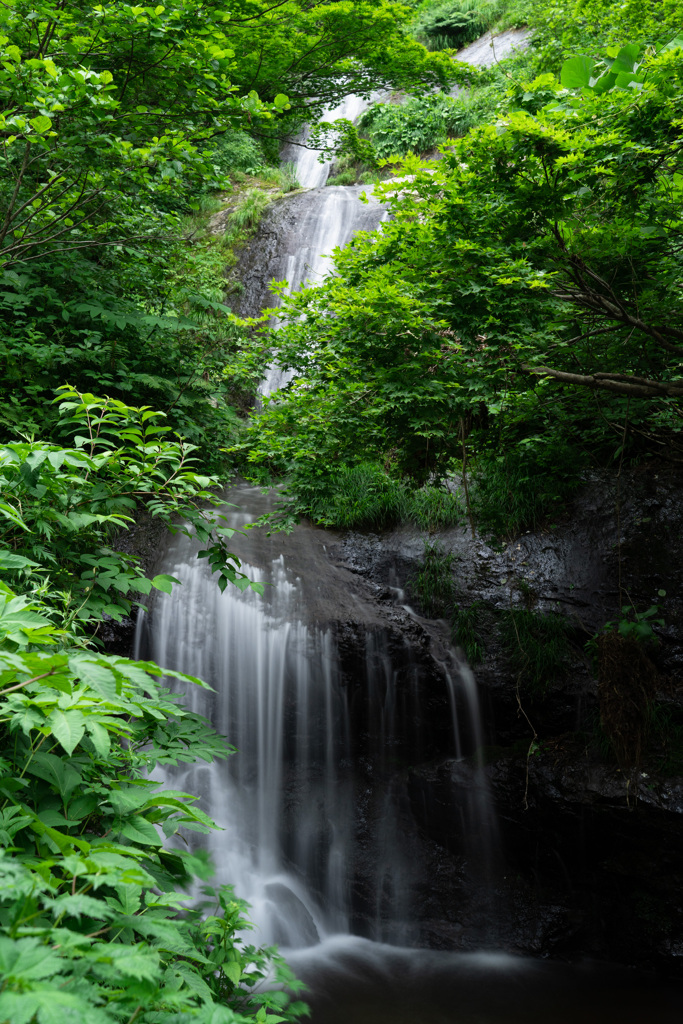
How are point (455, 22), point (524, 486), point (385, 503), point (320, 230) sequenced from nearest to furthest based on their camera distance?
point (524, 486) → point (385, 503) → point (320, 230) → point (455, 22)

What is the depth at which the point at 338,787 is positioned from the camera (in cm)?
547

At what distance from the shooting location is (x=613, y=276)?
13.7 feet

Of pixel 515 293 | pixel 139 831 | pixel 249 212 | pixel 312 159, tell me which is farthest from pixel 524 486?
pixel 312 159

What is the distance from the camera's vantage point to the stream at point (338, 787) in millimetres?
4480

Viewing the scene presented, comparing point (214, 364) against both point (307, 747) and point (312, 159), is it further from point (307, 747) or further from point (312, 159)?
point (312, 159)

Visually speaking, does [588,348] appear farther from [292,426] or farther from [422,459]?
[292,426]

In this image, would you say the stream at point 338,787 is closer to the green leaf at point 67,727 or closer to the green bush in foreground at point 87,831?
the green bush in foreground at point 87,831

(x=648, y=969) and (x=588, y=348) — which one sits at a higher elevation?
(x=588, y=348)

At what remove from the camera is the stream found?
14.7 feet

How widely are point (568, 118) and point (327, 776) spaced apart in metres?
4.98

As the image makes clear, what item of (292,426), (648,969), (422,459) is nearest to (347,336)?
(292,426)

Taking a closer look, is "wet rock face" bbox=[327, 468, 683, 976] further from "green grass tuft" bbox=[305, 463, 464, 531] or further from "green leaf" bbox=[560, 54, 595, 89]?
"green leaf" bbox=[560, 54, 595, 89]

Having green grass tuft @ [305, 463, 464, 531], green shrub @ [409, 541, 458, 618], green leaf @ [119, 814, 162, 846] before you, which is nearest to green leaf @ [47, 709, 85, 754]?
green leaf @ [119, 814, 162, 846]

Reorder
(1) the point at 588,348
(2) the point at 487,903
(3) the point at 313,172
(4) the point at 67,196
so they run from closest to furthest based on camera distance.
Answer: (1) the point at 588,348
(2) the point at 487,903
(4) the point at 67,196
(3) the point at 313,172
